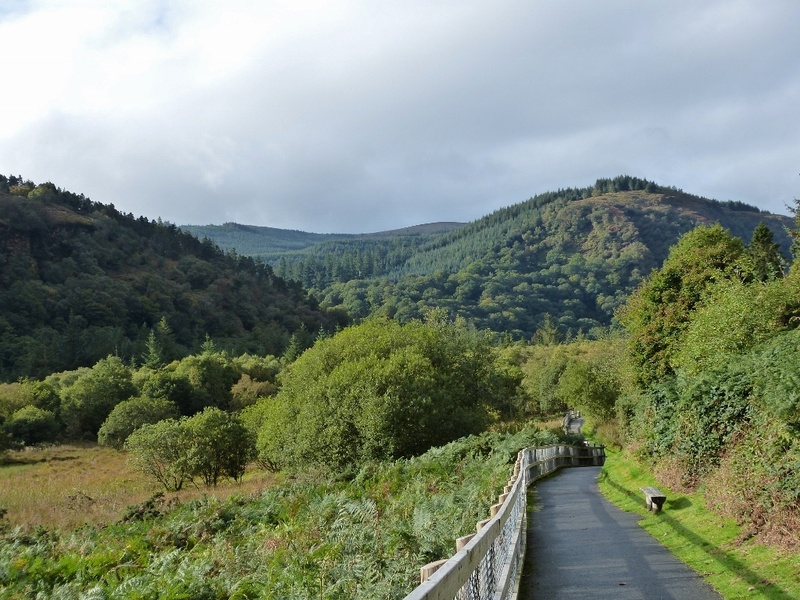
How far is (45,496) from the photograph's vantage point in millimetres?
31484

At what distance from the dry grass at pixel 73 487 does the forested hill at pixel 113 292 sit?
4552cm

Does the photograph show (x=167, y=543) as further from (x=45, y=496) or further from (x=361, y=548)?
(x=45, y=496)

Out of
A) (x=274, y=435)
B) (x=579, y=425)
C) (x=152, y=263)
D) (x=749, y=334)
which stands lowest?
(x=579, y=425)

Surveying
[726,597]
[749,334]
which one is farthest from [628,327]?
[726,597]

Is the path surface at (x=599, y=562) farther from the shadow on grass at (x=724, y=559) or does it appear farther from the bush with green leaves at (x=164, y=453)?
the bush with green leaves at (x=164, y=453)

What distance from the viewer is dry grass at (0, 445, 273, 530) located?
2600 centimetres

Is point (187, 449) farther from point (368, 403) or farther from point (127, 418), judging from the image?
point (127, 418)

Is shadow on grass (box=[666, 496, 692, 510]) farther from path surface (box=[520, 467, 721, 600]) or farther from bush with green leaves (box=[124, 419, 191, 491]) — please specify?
bush with green leaves (box=[124, 419, 191, 491])

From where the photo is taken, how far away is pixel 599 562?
444 inches

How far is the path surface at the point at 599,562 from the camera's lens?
919cm

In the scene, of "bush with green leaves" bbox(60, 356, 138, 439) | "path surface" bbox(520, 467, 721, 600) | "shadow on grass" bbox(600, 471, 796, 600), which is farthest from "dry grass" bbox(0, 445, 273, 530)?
"shadow on grass" bbox(600, 471, 796, 600)

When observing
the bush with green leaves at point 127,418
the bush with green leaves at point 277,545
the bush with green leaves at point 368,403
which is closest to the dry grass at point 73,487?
the bush with green leaves at point 127,418

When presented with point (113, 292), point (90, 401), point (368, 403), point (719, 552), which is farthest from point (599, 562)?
point (113, 292)

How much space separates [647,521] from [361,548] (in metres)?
8.30
